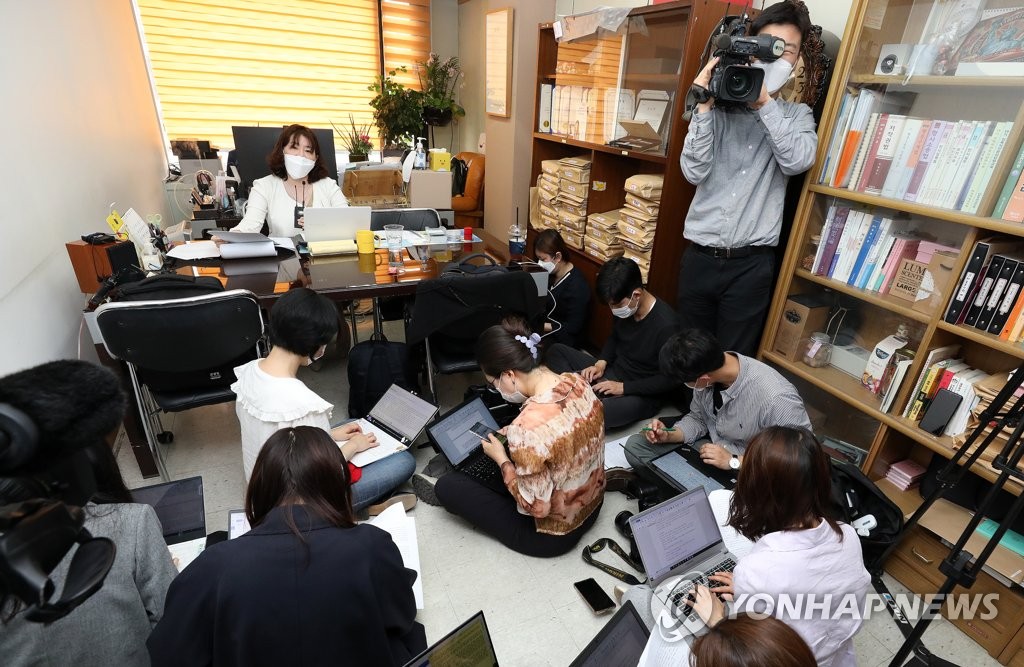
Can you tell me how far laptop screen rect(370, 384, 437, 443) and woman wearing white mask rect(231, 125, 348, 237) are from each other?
1.17 metres

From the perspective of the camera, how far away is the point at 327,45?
514 cm

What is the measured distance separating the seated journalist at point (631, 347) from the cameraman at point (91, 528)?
5.93 ft

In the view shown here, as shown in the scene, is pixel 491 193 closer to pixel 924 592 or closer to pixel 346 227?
pixel 346 227

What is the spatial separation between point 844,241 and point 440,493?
6.10ft

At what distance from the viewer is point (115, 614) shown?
92 cm

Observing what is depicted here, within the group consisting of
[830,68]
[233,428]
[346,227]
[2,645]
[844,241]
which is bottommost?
[233,428]

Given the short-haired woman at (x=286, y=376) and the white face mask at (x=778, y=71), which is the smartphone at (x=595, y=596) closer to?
the short-haired woman at (x=286, y=376)

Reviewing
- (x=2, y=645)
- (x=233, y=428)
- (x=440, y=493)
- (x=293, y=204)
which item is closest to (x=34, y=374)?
(x=2, y=645)

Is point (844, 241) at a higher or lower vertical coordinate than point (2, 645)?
higher

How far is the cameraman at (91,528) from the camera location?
1.82 ft

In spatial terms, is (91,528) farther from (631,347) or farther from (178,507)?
(631,347)

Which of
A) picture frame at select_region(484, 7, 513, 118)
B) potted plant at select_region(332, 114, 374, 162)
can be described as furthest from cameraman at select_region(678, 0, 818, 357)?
potted plant at select_region(332, 114, 374, 162)

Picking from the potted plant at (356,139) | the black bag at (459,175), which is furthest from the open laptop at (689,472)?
the potted plant at (356,139)

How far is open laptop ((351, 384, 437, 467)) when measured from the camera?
207 centimetres
